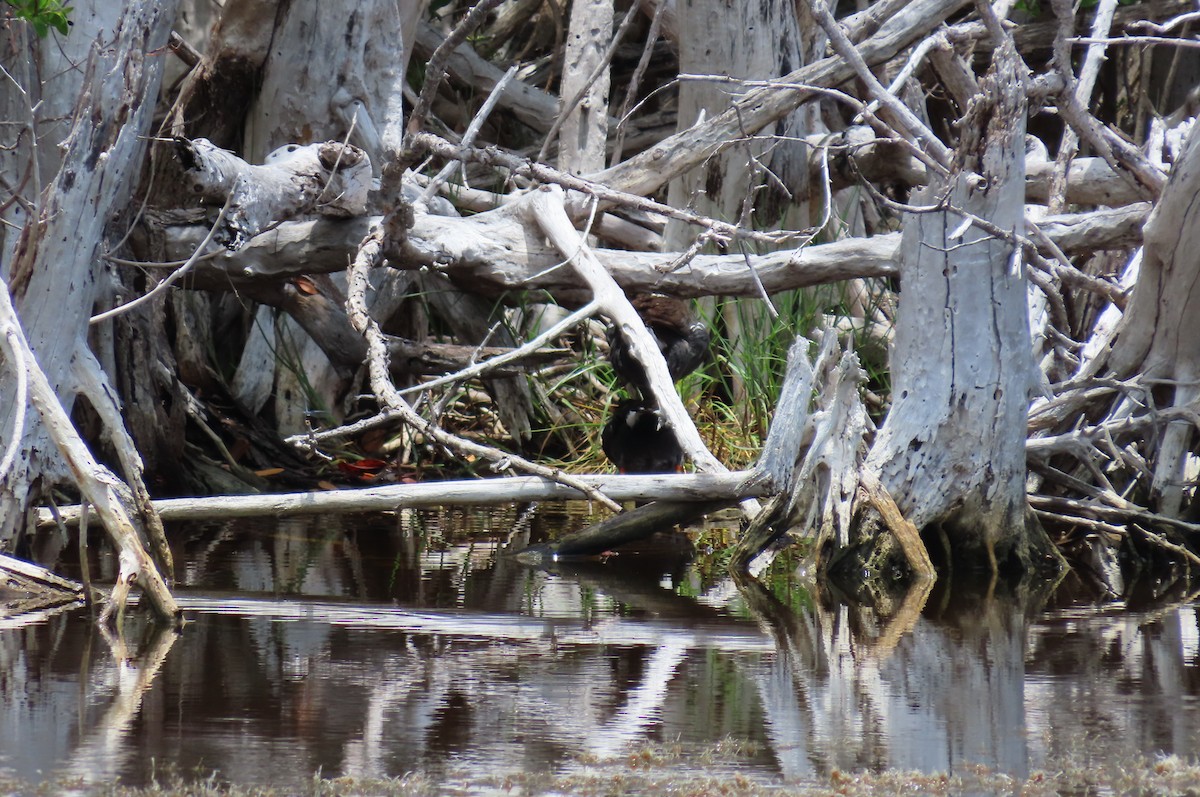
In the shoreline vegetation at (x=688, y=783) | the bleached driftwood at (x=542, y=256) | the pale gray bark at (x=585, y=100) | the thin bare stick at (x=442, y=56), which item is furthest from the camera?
the pale gray bark at (x=585, y=100)

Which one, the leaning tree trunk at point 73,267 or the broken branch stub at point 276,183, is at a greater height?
the broken branch stub at point 276,183

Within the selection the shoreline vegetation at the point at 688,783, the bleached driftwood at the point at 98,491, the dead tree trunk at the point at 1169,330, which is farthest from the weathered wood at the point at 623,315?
the shoreline vegetation at the point at 688,783

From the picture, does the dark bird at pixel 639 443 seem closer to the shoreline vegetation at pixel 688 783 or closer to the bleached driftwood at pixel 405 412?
the bleached driftwood at pixel 405 412

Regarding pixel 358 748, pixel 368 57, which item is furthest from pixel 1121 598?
pixel 368 57

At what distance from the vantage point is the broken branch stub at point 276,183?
5762 millimetres

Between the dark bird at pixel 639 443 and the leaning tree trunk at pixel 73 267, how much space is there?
230 cm

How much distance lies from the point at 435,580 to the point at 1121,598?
2315mm

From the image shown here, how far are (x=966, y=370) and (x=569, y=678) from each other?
2.25 m

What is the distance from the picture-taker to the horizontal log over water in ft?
18.0

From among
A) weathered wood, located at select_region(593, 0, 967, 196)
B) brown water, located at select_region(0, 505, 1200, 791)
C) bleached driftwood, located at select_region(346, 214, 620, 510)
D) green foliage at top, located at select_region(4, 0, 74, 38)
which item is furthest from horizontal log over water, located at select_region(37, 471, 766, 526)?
weathered wood, located at select_region(593, 0, 967, 196)

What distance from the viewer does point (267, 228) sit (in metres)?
6.39

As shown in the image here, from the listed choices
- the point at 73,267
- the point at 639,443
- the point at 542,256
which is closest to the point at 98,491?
the point at 73,267

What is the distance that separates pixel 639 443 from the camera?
6.79 m

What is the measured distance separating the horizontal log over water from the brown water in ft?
0.71
